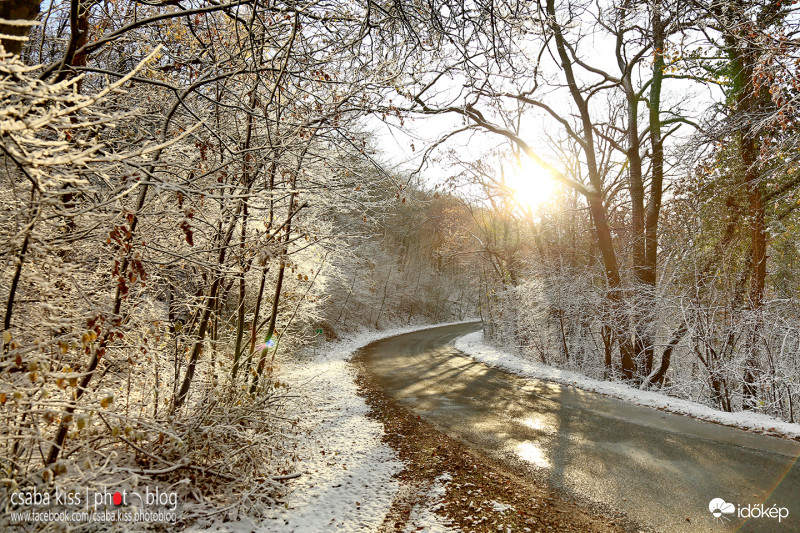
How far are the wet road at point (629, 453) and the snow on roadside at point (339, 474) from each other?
57.9 inches

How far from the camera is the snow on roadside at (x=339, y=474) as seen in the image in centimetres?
421

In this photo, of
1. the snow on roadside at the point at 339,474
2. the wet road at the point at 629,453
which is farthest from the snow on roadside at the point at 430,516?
the wet road at the point at 629,453

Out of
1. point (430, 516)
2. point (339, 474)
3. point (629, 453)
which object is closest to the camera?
point (430, 516)

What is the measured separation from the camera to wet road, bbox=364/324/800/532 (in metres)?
4.25

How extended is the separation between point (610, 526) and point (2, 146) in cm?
556

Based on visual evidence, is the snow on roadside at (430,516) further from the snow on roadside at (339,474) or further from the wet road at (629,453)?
the wet road at (629,453)

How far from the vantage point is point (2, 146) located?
1779 millimetres

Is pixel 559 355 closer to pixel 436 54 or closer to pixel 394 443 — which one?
pixel 394 443

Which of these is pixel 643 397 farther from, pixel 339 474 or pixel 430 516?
pixel 339 474

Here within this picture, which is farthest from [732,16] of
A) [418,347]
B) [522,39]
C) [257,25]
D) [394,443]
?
[418,347]

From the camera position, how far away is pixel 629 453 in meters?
5.73

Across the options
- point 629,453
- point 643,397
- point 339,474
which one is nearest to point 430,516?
point 339,474

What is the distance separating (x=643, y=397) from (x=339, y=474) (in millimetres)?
7221

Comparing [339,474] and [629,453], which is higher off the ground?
[629,453]
